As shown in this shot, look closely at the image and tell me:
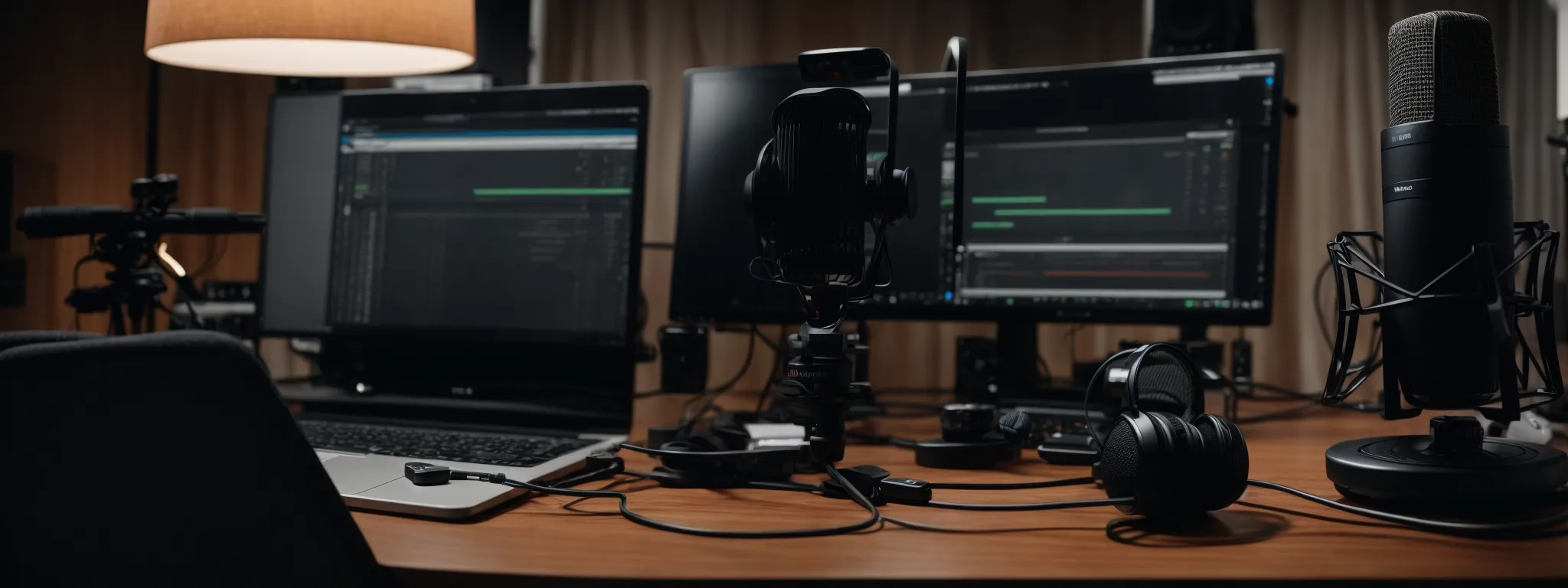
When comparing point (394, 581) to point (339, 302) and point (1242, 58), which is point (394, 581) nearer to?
point (339, 302)

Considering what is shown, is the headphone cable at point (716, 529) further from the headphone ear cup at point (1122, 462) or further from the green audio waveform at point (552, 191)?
the green audio waveform at point (552, 191)

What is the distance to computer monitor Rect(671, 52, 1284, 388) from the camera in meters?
1.28

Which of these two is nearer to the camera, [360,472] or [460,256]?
[360,472]

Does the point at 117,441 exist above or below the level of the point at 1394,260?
below

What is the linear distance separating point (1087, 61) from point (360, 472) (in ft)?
4.71

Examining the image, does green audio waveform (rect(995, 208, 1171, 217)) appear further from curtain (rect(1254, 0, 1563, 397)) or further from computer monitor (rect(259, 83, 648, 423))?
curtain (rect(1254, 0, 1563, 397))

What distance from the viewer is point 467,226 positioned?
4.25ft

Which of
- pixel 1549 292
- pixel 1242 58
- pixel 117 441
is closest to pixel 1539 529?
pixel 1549 292

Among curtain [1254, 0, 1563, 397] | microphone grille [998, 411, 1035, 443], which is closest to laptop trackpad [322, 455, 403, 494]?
microphone grille [998, 411, 1035, 443]

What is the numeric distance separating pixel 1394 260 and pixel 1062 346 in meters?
1.00

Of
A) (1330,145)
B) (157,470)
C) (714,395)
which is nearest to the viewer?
(157,470)

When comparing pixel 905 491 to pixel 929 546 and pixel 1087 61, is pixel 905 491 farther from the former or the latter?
pixel 1087 61

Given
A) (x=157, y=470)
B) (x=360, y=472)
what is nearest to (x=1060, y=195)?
(x=360, y=472)

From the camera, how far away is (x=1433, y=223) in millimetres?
822
